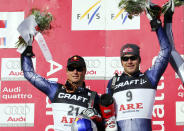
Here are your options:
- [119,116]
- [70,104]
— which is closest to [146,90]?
[119,116]

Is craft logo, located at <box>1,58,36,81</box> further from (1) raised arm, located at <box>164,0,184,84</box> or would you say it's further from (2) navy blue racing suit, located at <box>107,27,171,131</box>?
(1) raised arm, located at <box>164,0,184,84</box>

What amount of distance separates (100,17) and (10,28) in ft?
3.91

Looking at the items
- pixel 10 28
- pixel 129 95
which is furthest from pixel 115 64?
pixel 10 28

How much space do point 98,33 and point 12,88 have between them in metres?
1.31

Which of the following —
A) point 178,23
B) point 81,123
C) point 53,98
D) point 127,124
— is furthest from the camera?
point 178,23

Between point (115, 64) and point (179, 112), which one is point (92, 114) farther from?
point (179, 112)

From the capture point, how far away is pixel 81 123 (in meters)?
3.20

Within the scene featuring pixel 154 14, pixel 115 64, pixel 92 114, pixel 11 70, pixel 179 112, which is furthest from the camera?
pixel 11 70

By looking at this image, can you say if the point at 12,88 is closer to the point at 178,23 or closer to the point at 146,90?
Answer: the point at 146,90

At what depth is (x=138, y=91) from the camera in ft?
11.9

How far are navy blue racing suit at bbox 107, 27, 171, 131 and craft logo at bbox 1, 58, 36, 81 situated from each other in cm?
162

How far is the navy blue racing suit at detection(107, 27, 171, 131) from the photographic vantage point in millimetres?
3590

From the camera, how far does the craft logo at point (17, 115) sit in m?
→ 4.70

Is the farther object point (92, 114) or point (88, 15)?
point (88, 15)
